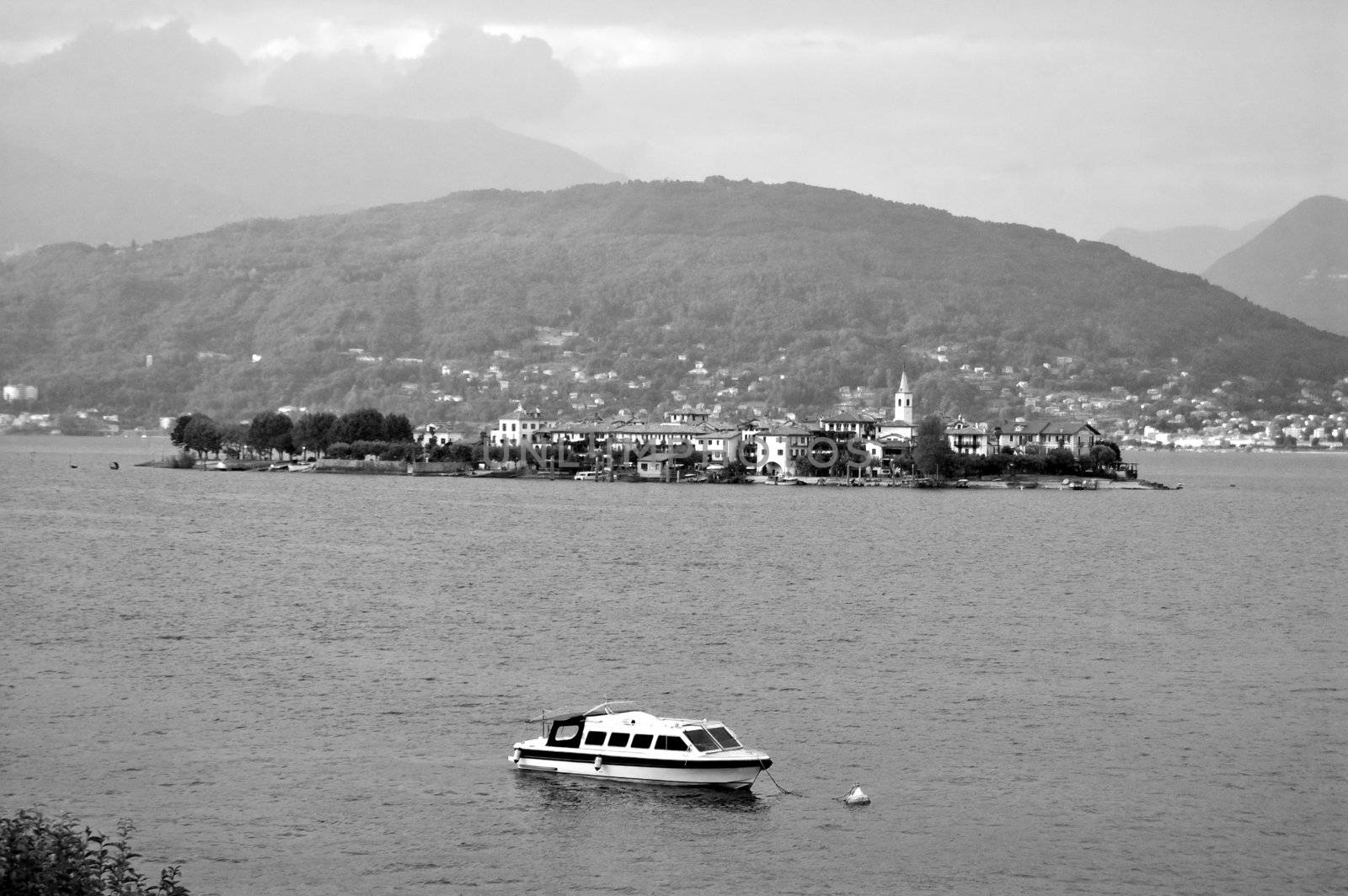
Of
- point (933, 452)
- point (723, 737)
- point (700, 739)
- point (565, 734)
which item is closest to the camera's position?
point (700, 739)

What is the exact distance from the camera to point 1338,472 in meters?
163

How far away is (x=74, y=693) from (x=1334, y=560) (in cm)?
4649

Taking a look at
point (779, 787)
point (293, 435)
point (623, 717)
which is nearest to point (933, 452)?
point (293, 435)

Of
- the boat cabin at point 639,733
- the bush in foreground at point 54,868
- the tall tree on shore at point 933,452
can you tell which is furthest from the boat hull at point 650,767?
the tall tree on shore at point 933,452

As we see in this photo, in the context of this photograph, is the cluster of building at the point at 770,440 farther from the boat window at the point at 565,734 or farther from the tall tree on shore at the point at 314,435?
the boat window at the point at 565,734

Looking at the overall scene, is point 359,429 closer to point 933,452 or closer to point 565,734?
point 933,452

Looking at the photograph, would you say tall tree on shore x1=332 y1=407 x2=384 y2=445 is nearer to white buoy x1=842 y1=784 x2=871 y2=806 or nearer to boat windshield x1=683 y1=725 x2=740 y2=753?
boat windshield x1=683 y1=725 x2=740 y2=753

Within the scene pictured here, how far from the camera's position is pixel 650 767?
24.4 meters

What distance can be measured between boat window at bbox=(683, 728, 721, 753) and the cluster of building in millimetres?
91251

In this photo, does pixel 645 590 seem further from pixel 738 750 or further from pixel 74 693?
pixel 738 750

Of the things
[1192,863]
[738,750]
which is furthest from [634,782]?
[1192,863]

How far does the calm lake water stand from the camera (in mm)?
21641

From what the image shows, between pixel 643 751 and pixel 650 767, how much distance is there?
0.84 ft

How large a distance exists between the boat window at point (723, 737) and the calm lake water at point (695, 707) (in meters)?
0.79
